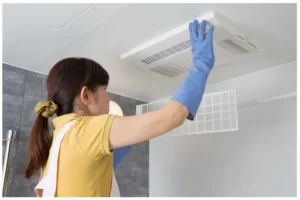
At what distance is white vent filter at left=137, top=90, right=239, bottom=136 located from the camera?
1321 mm

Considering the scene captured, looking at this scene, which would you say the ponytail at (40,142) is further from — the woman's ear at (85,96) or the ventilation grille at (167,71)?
the ventilation grille at (167,71)

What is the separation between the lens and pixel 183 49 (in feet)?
4.33

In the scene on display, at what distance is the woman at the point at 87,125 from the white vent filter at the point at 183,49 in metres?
0.32

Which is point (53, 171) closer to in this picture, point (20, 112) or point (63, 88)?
point (63, 88)

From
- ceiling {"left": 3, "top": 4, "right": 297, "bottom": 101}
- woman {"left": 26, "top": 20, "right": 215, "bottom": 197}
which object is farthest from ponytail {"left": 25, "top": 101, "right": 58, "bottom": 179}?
ceiling {"left": 3, "top": 4, "right": 297, "bottom": 101}

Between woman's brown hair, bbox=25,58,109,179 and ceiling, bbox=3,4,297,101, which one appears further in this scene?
ceiling, bbox=3,4,297,101

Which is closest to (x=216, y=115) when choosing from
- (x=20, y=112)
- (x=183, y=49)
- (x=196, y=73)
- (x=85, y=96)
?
(x=183, y=49)

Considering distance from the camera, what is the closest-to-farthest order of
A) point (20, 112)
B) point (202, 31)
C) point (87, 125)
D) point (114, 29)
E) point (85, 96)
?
point (87, 125) → point (85, 96) → point (202, 31) → point (114, 29) → point (20, 112)

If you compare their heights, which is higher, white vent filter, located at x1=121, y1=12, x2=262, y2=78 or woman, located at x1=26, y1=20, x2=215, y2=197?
white vent filter, located at x1=121, y1=12, x2=262, y2=78

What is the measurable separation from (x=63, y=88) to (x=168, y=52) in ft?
2.16

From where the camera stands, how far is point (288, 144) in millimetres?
1477

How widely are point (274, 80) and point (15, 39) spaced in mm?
1328

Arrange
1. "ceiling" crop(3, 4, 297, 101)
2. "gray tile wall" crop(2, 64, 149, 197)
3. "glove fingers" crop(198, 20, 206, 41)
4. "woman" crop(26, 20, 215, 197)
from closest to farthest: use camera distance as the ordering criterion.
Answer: "woman" crop(26, 20, 215, 197) → "glove fingers" crop(198, 20, 206, 41) → "ceiling" crop(3, 4, 297, 101) → "gray tile wall" crop(2, 64, 149, 197)

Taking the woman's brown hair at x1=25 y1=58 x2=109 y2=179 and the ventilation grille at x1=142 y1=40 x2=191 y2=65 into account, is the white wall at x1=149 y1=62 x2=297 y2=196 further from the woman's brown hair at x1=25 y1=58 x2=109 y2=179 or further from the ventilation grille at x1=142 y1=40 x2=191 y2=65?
the woman's brown hair at x1=25 y1=58 x2=109 y2=179
